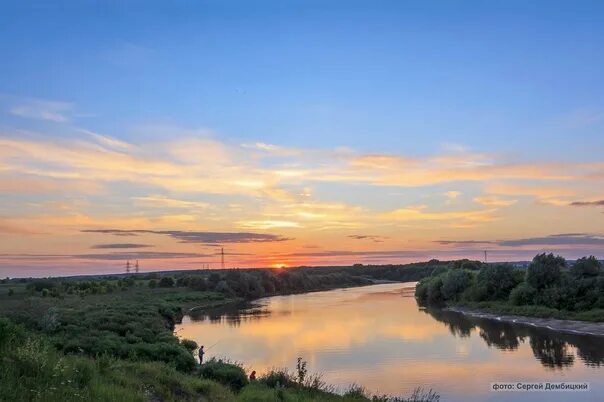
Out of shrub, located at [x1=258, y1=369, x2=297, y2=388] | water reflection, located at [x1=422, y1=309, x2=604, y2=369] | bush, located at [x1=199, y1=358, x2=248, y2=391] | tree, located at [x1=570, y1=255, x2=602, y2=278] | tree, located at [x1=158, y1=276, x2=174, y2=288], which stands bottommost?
water reflection, located at [x1=422, y1=309, x2=604, y2=369]

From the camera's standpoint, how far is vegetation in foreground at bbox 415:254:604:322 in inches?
2173

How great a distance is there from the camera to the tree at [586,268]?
2317 inches

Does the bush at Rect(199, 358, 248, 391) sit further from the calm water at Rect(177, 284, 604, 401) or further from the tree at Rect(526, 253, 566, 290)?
the tree at Rect(526, 253, 566, 290)

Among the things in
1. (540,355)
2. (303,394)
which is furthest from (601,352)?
(303,394)

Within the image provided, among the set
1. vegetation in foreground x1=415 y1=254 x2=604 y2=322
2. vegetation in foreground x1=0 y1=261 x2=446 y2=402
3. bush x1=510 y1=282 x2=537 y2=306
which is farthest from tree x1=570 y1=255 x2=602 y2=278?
vegetation in foreground x1=0 y1=261 x2=446 y2=402

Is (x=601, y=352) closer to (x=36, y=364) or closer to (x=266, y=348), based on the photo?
(x=266, y=348)

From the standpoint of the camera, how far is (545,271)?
202ft

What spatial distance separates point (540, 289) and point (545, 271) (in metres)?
2.11

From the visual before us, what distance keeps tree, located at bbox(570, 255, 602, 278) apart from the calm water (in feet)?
38.8

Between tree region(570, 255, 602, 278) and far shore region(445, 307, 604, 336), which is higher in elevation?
tree region(570, 255, 602, 278)

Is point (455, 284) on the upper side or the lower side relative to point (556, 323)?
upper

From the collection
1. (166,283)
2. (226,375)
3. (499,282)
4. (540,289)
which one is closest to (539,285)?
(540,289)

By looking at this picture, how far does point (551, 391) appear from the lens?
2564 cm

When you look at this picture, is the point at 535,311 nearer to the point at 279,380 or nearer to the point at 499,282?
the point at 499,282
